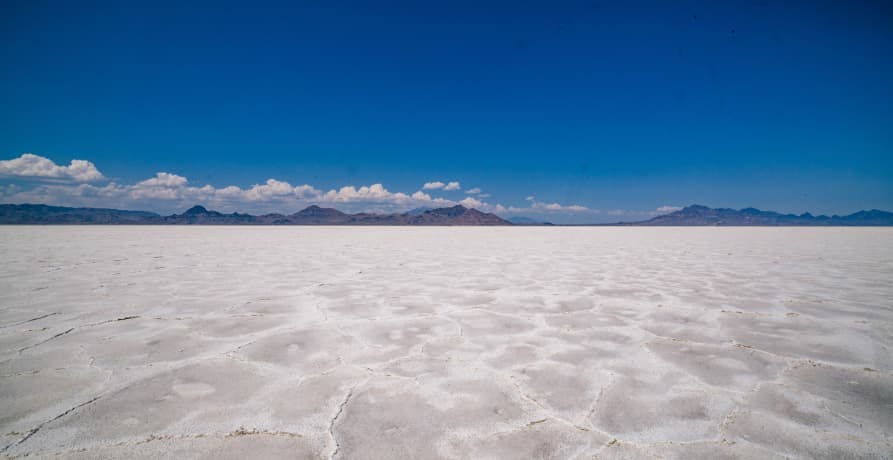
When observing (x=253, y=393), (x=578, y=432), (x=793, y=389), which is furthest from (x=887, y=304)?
(x=253, y=393)

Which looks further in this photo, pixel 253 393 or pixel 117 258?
pixel 117 258

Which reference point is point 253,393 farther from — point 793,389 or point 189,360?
point 793,389

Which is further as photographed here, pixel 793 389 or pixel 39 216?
pixel 39 216

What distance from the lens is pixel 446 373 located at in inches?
76.2

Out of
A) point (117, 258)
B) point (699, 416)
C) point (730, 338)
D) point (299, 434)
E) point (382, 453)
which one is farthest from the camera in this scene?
point (117, 258)

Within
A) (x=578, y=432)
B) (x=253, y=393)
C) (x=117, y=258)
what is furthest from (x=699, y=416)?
(x=117, y=258)

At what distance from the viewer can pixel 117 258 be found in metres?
6.97

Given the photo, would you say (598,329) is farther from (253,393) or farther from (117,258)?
(117,258)

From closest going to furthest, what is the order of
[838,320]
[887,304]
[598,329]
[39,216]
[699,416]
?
1. [699,416]
2. [598,329]
3. [838,320]
4. [887,304]
5. [39,216]

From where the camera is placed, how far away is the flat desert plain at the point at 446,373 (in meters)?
1.34

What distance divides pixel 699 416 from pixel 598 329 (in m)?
1.17

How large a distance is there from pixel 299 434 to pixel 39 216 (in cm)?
25881

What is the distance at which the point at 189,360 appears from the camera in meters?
2.09

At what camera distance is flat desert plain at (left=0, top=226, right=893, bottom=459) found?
52.7 inches
